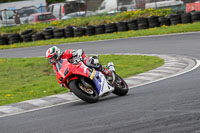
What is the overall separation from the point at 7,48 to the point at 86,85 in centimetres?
1881

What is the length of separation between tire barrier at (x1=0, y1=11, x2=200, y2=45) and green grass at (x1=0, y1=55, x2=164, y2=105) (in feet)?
27.6

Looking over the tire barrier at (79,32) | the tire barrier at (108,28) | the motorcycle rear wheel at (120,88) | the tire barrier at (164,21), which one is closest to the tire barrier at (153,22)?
the tire barrier at (108,28)

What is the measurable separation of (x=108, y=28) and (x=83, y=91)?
705 inches

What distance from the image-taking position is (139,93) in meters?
8.93

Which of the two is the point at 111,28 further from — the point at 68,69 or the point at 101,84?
the point at 68,69

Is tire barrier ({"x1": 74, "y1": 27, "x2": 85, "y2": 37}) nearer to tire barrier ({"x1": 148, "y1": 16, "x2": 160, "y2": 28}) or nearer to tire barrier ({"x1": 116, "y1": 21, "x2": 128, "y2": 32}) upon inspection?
tire barrier ({"x1": 116, "y1": 21, "x2": 128, "y2": 32})

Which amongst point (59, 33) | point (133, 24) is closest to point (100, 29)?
point (133, 24)

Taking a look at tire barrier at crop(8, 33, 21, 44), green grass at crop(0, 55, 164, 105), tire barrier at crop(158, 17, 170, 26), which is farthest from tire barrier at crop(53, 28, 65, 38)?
green grass at crop(0, 55, 164, 105)

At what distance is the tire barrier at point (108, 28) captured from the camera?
78.6 ft

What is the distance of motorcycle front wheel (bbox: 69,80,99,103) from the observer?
8039mm

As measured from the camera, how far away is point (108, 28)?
25875 mm

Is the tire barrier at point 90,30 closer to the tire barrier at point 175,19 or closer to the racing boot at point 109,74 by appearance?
the tire barrier at point 175,19

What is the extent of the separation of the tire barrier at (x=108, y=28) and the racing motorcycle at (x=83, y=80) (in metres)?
15.9

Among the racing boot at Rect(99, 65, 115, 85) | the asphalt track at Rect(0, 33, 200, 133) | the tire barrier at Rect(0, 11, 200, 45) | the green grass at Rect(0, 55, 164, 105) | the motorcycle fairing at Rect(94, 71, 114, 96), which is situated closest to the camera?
the asphalt track at Rect(0, 33, 200, 133)
